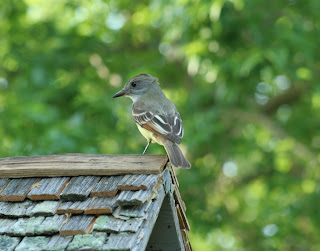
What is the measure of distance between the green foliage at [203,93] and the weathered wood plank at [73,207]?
4258 millimetres

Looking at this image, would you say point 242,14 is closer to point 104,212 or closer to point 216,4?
point 216,4

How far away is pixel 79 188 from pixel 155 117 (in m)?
1.84

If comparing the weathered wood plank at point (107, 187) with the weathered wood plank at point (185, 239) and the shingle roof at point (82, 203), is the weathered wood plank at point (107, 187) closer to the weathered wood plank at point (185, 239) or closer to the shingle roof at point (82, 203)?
the shingle roof at point (82, 203)

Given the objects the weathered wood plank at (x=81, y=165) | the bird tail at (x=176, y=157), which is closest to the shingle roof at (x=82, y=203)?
the weathered wood plank at (x=81, y=165)

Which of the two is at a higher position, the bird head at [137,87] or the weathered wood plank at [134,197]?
the bird head at [137,87]

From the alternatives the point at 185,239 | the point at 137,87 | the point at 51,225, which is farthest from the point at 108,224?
the point at 137,87

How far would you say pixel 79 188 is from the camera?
324cm

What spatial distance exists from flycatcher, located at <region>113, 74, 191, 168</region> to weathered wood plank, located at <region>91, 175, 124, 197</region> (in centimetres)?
61

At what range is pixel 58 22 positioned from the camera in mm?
10852

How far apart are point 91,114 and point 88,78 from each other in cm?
135

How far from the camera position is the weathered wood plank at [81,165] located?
3.31m

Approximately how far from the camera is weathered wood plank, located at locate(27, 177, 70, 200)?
10.7 ft

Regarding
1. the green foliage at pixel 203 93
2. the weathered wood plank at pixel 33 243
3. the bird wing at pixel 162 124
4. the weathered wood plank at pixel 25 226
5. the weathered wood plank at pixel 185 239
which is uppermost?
the green foliage at pixel 203 93

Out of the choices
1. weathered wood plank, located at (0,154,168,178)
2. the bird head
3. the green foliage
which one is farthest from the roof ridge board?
the green foliage
